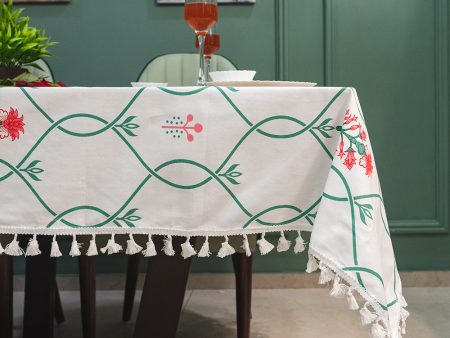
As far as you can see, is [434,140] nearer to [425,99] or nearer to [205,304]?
[425,99]

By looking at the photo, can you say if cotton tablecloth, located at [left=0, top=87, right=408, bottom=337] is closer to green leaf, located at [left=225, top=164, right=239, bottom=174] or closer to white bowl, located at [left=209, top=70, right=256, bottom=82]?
green leaf, located at [left=225, top=164, right=239, bottom=174]

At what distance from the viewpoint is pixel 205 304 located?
2322 millimetres

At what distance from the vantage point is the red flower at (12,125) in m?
1.18

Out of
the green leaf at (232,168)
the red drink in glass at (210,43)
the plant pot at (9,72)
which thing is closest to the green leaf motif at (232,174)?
the green leaf at (232,168)

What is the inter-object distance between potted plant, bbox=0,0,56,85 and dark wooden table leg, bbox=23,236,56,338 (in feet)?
1.70

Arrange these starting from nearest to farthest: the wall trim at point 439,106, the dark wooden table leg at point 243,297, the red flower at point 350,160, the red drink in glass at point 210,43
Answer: the red flower at point 350,160
the dark wooden table leg at point 243,297
the red drink in glass at point 210,43
the wall trim at point 439,106

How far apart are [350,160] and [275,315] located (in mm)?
Answer: 1173

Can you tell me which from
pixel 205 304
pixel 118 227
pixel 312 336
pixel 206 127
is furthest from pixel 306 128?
pixel 205 304

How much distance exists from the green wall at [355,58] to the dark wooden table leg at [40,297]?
93 cm

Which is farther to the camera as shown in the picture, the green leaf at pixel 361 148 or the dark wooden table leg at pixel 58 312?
the dark wooden table leg at pixel 58 312

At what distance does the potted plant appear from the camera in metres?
1.27

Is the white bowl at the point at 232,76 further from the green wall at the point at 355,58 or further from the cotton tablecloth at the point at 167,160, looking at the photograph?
the green wall at the point at 355,58

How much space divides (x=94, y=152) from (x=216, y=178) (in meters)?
0.25

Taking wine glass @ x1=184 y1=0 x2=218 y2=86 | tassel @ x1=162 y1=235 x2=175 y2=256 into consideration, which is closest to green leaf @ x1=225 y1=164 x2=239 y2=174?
tassel @ x1=162 y1=235 x2=175 y2=256
